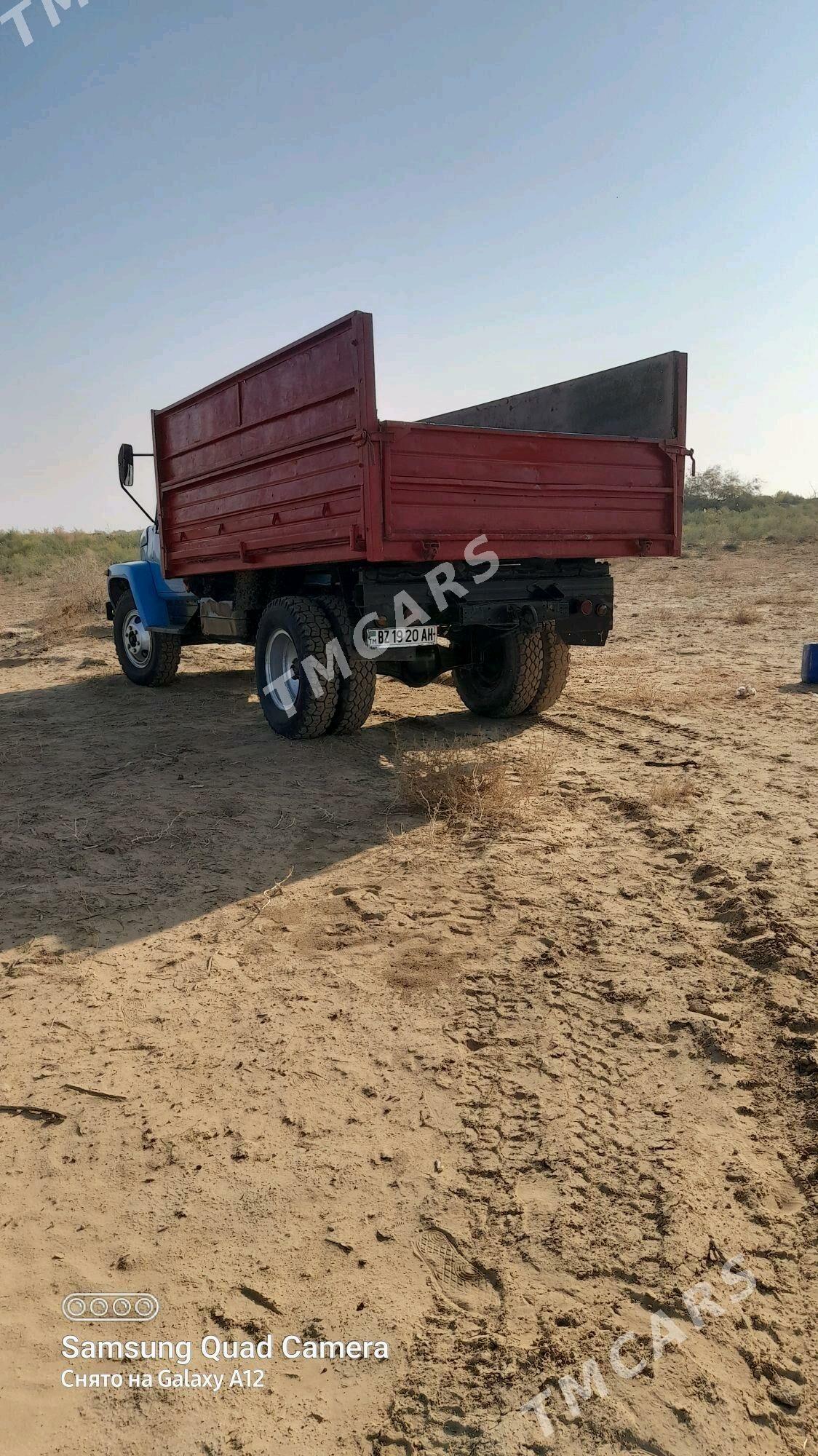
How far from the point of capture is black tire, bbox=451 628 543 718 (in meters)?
7.02

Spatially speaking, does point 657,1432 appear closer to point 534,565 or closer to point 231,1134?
point 231,1134

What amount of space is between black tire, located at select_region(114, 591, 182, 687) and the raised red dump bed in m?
1.58

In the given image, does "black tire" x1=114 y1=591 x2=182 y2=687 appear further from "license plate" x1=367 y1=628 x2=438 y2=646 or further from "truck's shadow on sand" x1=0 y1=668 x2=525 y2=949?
"license plate" x1=367 y1=628 x2=438 y2=646

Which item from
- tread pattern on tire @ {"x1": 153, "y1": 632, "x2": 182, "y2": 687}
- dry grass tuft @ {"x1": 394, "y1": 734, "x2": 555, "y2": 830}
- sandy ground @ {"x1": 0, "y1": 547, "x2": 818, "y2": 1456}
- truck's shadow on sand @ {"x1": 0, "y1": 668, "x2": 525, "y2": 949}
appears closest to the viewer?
sandy ground @ {"x1": 0, "y1": 547, "x2": 818, "y2": 1456}

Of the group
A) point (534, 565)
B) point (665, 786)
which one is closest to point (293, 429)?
point (534, 565)

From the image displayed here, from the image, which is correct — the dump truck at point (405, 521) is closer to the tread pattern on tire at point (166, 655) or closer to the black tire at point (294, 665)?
the black tire at point (294, 665)

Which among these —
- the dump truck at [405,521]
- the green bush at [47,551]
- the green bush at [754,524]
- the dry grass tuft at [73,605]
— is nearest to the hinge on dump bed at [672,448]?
the dump truck at [405,521]

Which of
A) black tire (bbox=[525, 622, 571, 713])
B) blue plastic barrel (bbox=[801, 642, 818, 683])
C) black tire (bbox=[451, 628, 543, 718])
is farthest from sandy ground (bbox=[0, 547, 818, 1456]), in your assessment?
blue plastic barrel (bbox=[801, 642, 818, 683])

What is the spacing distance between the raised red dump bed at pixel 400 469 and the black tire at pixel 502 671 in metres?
0.86

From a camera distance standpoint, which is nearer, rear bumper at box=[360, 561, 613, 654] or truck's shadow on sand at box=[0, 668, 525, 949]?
truck's shadow on sand at box=[0, 668, 525, 949]

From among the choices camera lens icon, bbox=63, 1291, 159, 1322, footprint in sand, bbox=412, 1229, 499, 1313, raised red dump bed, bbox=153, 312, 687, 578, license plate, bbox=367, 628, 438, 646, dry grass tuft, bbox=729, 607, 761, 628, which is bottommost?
camera lens icon, bbox=63, 1291, 159, 1322

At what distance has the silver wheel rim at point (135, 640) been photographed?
9523 millimetres

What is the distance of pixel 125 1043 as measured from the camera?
9.84ft

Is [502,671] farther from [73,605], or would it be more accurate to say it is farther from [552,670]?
[73,605]
